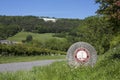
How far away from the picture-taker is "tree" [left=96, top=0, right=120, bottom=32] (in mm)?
14656

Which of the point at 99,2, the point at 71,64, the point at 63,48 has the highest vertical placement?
the point at 99,2

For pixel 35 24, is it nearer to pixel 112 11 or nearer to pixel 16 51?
pixel 16 51

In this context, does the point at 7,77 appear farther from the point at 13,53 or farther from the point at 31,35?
the point at 31,35

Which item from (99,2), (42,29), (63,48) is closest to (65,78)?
(99,2)

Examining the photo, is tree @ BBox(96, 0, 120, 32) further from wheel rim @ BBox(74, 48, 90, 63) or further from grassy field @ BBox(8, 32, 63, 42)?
grassy field @ BBox(8, 32, 63, 42)

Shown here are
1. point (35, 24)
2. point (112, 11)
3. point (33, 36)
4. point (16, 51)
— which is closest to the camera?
point (112, 11)

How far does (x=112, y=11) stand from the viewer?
15375mm

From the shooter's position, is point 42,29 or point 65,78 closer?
point 65,78

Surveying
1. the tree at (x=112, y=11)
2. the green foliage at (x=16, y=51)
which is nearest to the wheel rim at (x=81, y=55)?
the tree at (x=112, y=11)

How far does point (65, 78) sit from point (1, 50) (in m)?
31.7

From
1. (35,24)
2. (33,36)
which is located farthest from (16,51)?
(35,24)

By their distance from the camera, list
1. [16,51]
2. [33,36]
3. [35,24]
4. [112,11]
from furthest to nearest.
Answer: [35,24], [33,36], [16,51], [112,11]

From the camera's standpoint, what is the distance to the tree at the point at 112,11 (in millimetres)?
14656

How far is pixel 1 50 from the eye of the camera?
40.7 meters
